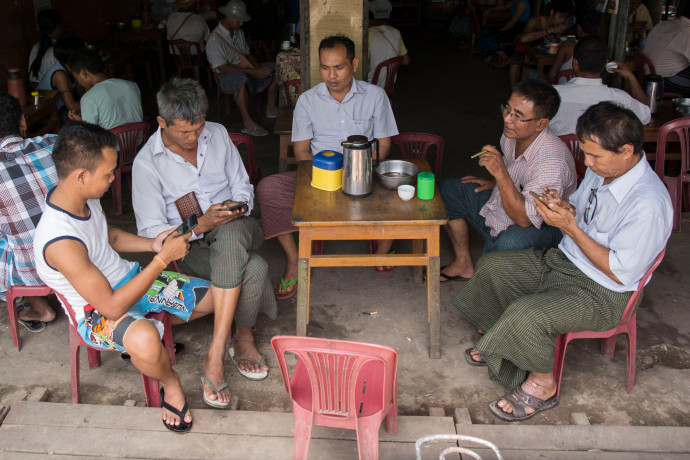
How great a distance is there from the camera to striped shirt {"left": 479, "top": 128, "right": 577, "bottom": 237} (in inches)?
119

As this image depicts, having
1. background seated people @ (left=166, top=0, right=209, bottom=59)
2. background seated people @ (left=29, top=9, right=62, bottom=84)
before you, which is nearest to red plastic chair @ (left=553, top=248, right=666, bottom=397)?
background seated people @ (left=29, top=9, right=62, bottom=84)

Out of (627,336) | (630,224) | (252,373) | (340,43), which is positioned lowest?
(252,373)

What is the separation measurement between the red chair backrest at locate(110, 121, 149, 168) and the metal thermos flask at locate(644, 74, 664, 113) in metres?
3.61

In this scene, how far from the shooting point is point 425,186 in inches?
118

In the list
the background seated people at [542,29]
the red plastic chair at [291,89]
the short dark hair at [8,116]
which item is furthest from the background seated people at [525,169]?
the background seated people at [542,29]

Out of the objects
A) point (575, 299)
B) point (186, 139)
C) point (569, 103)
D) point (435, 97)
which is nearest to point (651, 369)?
point (575, 299)

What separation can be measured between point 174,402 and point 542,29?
689cm

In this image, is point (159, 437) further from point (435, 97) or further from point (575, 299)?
point (435, 97)

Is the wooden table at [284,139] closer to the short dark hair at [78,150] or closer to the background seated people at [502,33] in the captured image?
the short dark hair at [78,150]

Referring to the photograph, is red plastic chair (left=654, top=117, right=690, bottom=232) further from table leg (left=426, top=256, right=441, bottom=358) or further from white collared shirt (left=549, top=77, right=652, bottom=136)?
table leg (left=426, top=256, right=441, bottom=358)

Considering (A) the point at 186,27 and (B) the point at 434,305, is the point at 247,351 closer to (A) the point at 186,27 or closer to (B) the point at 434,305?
(B) the point at 434,305

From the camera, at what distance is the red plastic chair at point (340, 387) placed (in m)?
2.02

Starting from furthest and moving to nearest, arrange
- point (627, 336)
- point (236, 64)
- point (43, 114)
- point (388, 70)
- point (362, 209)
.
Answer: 1. point (236, 64)
2. point (388, 70)
3. point (43, 114)
4. point (362, 209)
5. point (627, 336)

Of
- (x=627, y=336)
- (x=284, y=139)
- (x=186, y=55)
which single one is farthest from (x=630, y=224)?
(x=186, y=55)
